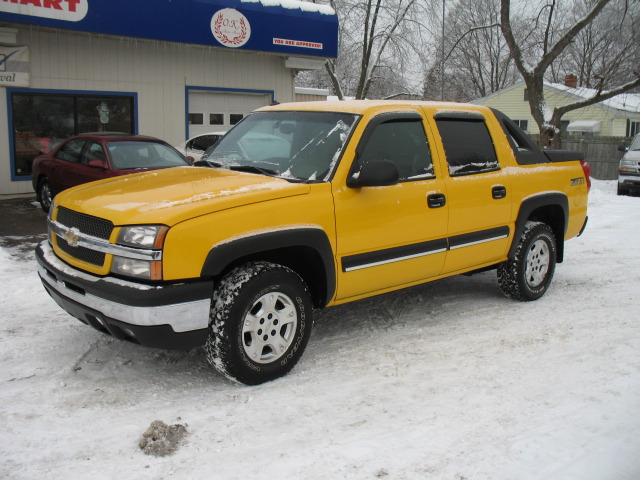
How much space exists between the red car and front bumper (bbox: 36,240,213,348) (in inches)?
226

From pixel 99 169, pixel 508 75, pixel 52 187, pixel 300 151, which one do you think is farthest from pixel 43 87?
pixel 508 75

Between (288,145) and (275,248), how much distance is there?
1.05 meters

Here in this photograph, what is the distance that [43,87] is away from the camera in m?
12.8

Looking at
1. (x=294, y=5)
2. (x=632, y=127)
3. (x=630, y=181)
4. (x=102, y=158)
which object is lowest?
(x=630, y=181)

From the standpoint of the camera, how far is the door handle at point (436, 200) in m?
A: 4.89

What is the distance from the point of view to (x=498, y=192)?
216 inches

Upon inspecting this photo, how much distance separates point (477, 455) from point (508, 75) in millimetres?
62882

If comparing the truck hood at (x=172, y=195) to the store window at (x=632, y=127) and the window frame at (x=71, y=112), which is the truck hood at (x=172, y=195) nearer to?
the window frame at (x=71, y=112)

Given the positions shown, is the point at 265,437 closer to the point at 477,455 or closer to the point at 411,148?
the point at 477,455

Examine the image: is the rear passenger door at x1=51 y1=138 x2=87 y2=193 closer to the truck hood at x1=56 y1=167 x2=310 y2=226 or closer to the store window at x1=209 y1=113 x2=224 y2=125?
the store window at x1=209 y1=113 x2=224 y2=125

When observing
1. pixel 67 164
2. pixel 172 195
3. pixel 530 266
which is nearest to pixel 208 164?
pixel 172 195

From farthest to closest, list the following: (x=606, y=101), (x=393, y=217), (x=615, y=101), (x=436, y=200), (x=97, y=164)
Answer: (x=615, y=101), (x=606, y=101), (x=97, y=164), (x=436, y=200), (x=393, y=217)

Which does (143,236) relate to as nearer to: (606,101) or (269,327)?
(269,327)

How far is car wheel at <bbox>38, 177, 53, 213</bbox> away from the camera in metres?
10.9
